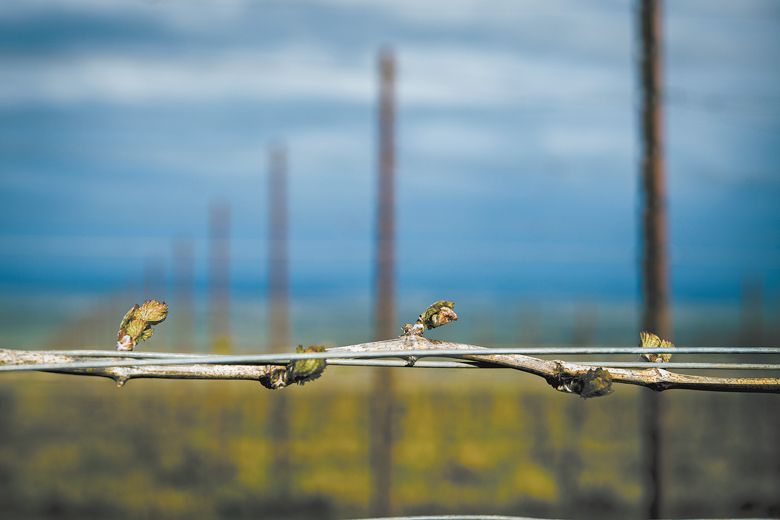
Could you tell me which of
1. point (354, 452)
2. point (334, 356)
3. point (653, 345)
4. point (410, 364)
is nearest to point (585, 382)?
point (653, 345)

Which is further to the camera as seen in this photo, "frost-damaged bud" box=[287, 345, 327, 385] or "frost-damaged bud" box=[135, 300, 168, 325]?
"frost-damaged bud" box=[135, 300, 168, 325]

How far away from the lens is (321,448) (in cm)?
2298

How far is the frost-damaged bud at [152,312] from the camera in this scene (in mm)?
1559

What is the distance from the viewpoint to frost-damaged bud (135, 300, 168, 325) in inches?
61.4

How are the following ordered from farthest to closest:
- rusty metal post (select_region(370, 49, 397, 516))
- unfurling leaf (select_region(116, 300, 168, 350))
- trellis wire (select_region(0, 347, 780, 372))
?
rusty metal post (select_region(370, 49, 397, 516))
unfurling leaf (select_region(116, 300, 168, 350))
trellis wire (select_region(0, 347, 780, 372))

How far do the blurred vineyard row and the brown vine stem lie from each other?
6.76 metres

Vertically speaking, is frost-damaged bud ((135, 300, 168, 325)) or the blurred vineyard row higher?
frost-damaged bud ((135, 300, 168, 325))

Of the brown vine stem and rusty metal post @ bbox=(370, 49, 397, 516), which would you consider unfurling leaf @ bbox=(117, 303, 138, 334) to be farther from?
rusty metal post @ bbox=(370, 49, 397, 516)

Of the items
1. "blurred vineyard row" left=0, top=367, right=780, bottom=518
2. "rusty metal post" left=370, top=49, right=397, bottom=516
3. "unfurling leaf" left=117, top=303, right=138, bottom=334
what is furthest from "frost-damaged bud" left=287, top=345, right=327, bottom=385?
"rusty metal post" left=370, top=49, right=397, bottom=516

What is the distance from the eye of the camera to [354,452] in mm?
22875

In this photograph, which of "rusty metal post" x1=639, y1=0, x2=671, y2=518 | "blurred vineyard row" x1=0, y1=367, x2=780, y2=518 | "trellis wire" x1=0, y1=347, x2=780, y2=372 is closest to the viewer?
"trellis wire" x1=0, y1=347, x2=780, y2=372

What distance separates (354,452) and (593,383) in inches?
870

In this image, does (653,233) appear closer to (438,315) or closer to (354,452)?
(438,315)

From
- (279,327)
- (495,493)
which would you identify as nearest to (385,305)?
(279,327)
